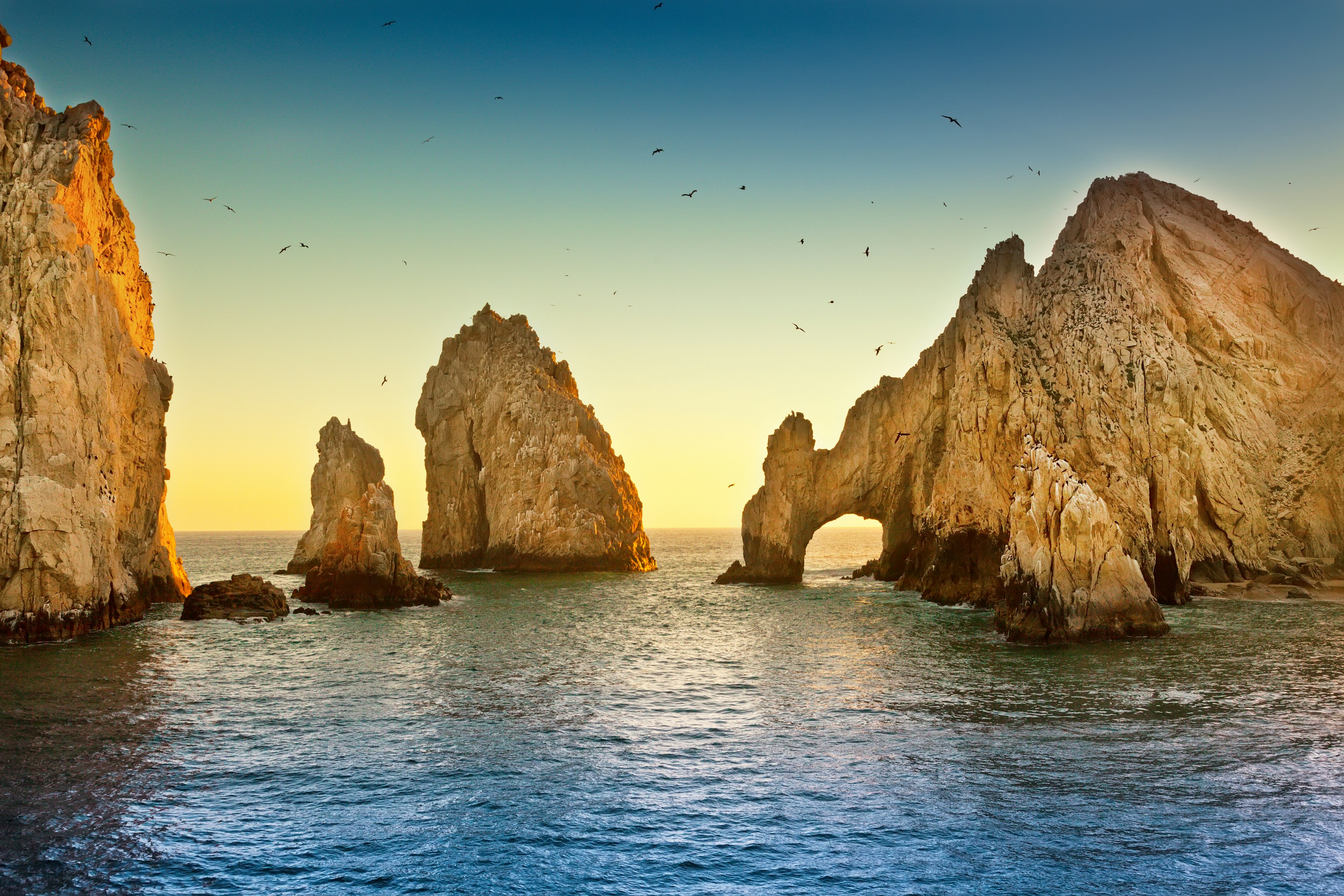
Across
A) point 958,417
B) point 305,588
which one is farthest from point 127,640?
point 958,417

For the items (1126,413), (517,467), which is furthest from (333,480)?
(1126,413)

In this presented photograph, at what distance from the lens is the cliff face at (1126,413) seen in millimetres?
49750

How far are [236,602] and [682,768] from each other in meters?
38.8

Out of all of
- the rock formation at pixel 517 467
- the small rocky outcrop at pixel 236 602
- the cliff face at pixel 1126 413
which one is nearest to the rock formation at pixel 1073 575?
the cliff face at pixel 1126 413

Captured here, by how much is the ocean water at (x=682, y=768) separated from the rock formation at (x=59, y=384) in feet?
10.6

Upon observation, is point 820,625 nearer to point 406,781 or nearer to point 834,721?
point 834,721

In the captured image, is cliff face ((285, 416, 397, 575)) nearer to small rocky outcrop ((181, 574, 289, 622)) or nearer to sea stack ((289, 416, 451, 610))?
sea stack ((289, 416, 451, 610))

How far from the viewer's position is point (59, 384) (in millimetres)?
36625

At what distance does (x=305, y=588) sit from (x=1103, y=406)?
48877 millimetres

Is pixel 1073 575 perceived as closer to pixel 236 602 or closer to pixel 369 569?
pixel 369 569

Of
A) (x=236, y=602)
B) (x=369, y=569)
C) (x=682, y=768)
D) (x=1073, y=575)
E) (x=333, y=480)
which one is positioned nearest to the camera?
(x=682, y=768)

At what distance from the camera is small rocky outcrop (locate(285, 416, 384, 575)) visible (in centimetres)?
8569

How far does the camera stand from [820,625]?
44.7 metres

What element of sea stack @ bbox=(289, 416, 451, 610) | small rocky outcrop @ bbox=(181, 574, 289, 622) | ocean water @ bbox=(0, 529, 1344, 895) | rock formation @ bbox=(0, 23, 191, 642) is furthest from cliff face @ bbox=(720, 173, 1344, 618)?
rock formation @ bbox=(0, 23, 191, 642)
